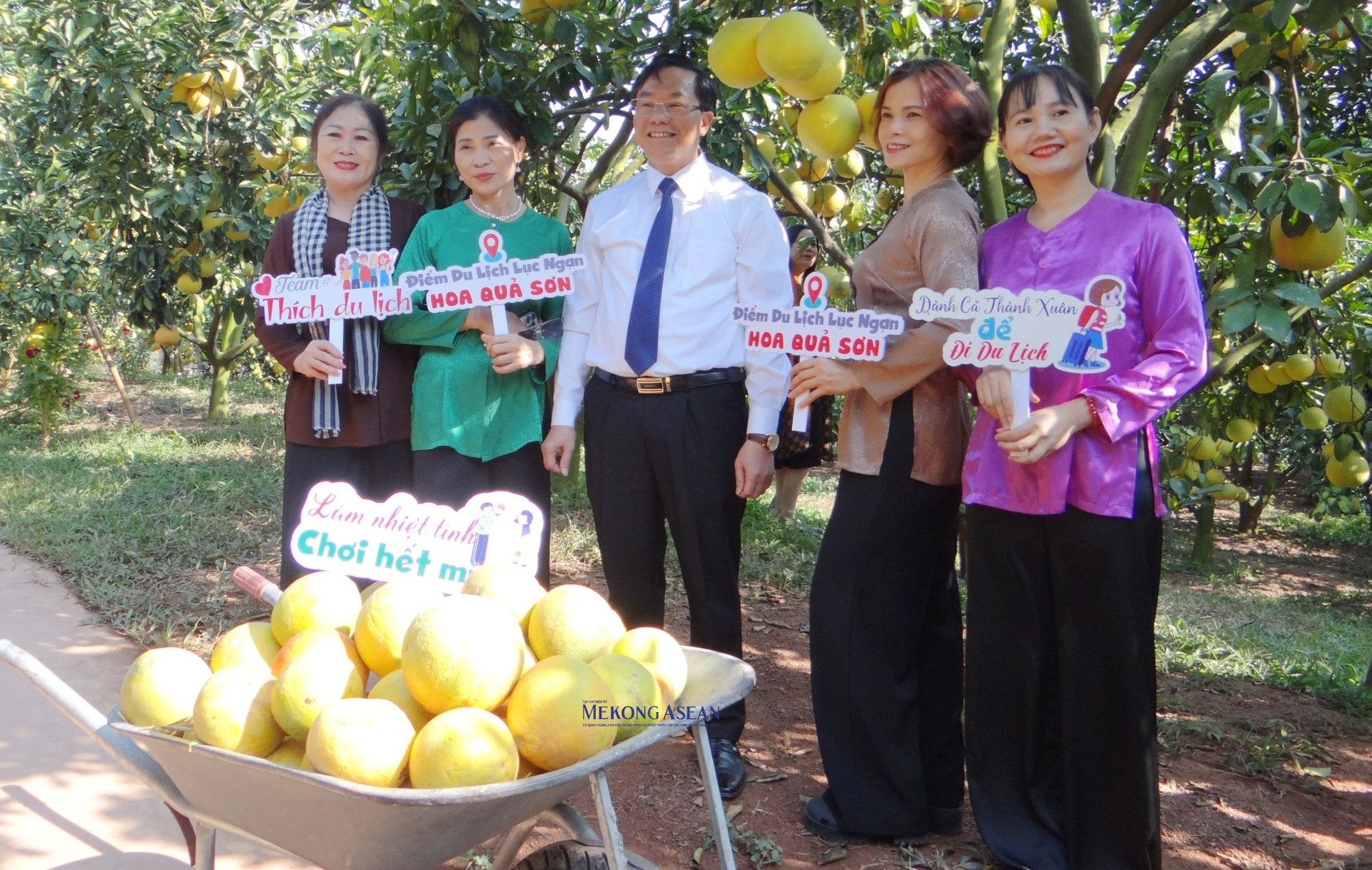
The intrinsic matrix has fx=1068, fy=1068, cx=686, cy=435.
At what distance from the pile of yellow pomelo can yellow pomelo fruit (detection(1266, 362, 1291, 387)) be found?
8.89ft

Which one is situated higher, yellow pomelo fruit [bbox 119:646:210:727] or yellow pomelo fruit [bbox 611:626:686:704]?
yellow pomelo fruit [bbox 611:626:686:704]

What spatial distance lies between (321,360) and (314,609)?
0.89 meters

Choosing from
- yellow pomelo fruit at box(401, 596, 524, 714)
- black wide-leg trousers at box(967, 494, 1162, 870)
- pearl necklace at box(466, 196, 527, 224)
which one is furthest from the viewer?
pearl necklace at box(466, 196, 527, 224)

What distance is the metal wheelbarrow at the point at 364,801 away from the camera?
125cm

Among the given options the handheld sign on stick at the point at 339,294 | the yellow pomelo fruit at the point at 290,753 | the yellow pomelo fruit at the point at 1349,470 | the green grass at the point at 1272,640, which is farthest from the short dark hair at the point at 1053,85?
the yellow pomelo fruit at the point at 1349,470

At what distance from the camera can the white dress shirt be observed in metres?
2.46

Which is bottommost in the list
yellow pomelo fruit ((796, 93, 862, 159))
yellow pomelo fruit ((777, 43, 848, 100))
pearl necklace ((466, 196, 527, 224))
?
pearl necklace ((466, 196, 527, 224))

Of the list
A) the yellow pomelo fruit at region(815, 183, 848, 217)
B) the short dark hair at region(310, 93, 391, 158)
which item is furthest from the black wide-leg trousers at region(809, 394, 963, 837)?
the yellow pomelo fruit at region(815, 183, 848, 217)

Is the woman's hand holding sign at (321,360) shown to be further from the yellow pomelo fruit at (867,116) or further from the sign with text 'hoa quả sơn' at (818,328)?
the yellow pomelo fruit at (867,116)

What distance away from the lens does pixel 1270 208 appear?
5.83 feet

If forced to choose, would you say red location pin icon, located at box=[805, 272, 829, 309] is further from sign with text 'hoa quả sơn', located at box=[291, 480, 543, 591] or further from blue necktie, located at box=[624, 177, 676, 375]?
sign with text 'hoa quả sơn', located at box=[291, 480, 543, 591]

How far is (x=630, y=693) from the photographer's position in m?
1.43

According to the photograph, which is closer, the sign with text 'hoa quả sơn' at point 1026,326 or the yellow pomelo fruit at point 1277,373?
the sign with text 'hoa quả sơn' at point 1026,326

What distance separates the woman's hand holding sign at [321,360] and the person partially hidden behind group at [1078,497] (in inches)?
52.7
